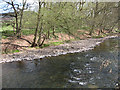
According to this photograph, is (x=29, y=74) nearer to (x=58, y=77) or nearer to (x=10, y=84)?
(x=10, y=84)

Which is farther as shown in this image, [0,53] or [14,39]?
Result: [14,39]

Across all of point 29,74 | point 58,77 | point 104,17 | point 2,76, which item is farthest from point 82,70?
point 104,17

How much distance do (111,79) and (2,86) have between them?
27.9ft

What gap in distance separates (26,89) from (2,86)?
2088 millimetres

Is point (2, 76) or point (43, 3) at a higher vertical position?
point (43, 3)

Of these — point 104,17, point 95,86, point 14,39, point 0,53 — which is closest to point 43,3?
point 14,39

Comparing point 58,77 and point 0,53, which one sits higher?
point 58,77

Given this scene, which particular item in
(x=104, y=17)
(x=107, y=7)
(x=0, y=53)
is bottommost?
(x=0, y=53)

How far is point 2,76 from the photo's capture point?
1121 cm

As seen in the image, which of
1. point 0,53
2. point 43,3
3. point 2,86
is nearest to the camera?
point 2,86

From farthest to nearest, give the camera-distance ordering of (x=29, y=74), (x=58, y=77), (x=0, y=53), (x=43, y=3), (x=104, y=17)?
(x=104, y=17) → (x=43, y=3) → (x=0, y=53) → (x=29, y=74) → (x=58, y=77)

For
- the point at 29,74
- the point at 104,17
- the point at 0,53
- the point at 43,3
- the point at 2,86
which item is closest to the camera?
the point at 2,86

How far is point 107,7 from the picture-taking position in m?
39.2

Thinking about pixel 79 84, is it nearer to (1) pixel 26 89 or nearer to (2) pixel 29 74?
(1) pixel 26 89
